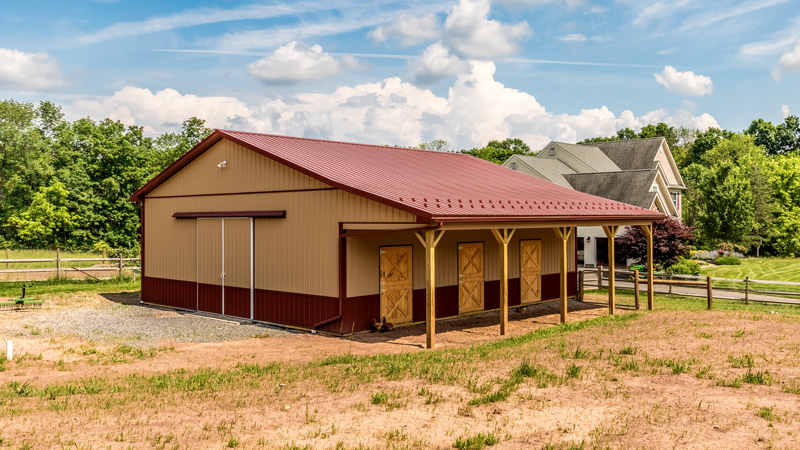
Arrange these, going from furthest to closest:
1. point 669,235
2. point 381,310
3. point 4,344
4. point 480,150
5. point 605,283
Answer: point 480,150 → point 669,235 → point 605,283 → point 381,310 → point 4,344

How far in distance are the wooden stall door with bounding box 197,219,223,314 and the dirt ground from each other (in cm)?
420

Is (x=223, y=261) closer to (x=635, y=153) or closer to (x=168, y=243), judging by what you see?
(x=168, y=243)

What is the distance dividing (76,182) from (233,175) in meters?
37.8

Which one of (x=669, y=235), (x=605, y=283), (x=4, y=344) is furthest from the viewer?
(x=669, y=235)

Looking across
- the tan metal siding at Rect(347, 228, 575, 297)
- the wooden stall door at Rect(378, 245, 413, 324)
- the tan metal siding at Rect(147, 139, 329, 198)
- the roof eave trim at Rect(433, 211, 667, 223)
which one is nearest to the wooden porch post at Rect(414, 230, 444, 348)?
the roof eave trim at Rect(433, 211, 667, 223)

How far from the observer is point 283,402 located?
28.7 feet

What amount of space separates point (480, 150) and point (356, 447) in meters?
80.5

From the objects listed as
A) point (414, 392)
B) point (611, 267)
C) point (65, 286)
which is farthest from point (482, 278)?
point (65, 286)

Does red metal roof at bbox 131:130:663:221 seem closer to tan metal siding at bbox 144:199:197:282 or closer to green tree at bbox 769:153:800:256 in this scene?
tan metal siding at bbox 144:199:197:282

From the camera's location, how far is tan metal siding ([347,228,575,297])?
15.1 metres

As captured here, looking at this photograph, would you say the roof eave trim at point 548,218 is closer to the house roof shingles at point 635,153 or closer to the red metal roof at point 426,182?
the red metal roof at point 426,182

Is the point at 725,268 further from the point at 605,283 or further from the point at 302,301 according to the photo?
the point at 302,301

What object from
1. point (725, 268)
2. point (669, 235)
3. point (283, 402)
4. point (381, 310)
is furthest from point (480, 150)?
point (283, 402)

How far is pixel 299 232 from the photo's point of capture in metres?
16.1
